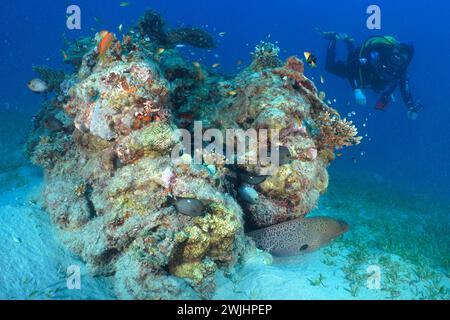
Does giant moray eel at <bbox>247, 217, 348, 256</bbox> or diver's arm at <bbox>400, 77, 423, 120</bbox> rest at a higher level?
diver's arm at <bbox>400, 77, 423, 120</bbox>

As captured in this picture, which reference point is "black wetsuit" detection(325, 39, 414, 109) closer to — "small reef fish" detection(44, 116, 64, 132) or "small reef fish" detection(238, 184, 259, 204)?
"small reef fish" detection(238, 184, 259, 204)

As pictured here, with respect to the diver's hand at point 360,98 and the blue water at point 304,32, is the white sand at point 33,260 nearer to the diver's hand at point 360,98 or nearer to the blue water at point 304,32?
the diver's hand at point 360,98

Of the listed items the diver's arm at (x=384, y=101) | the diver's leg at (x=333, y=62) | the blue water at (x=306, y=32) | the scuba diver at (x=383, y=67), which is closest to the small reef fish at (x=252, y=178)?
the diver's arm at (x=384, y=101)

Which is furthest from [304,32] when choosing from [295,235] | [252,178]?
[252,178]

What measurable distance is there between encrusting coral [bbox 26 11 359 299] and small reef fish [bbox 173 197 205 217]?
0.11 metres

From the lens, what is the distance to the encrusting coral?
4590mm

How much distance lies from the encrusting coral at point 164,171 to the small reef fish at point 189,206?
0.36ft

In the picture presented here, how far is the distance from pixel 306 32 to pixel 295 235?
11884cm

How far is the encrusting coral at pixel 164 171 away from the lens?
15.1 feet

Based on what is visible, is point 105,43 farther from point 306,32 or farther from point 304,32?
point 306,32

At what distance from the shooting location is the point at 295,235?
6004 mm

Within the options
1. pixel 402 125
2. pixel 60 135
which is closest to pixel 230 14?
pixel 402 125

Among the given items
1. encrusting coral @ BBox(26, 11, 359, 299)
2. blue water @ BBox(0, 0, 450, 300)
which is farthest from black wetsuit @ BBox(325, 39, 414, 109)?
blue water @ BBox(0, 0, 450, 300)
